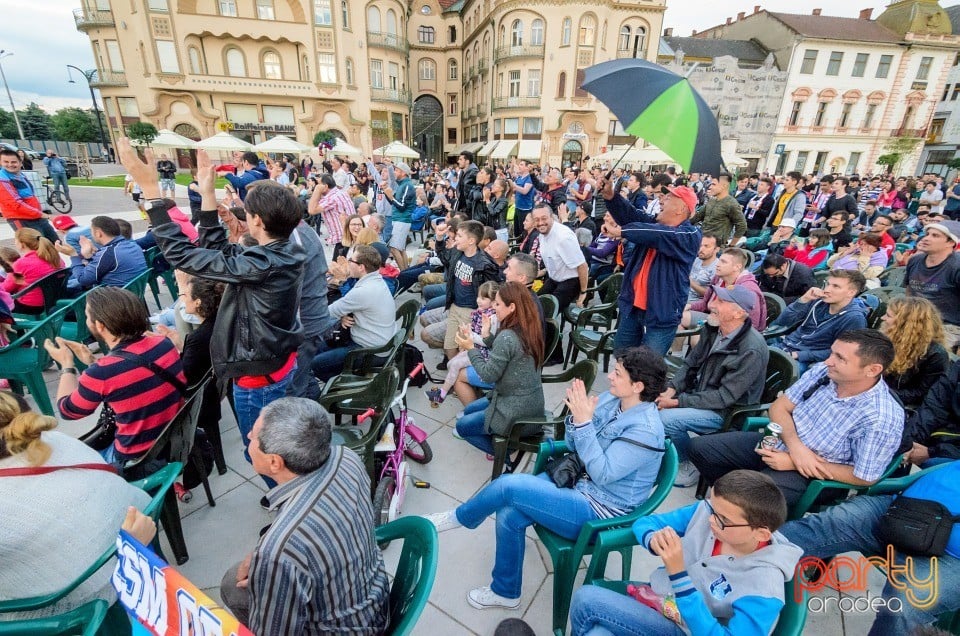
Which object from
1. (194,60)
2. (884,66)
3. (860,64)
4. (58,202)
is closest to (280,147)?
(58,202)

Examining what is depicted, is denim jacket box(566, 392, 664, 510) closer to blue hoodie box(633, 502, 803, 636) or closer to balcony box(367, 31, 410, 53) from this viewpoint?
blue hoodie box(633, 502, 803, 636)

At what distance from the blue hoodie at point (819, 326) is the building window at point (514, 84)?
111 ft

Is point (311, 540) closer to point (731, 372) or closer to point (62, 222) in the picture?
point (731, 372)

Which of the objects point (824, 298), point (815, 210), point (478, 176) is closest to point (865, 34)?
point (815, 210)

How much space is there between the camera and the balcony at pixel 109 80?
30047mm

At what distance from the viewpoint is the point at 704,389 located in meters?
3.20

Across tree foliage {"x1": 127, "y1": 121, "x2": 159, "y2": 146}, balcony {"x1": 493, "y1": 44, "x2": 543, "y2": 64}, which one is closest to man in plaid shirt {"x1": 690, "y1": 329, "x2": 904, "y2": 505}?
tree foliage {"x1": 127, "y1": 121, "x2": 159, "y2": 146}

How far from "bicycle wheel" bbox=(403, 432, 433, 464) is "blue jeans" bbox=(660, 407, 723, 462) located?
177cm

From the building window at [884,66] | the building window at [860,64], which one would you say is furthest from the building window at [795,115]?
the building window at [884,66]

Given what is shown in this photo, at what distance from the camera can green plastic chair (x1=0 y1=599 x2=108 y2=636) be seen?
1.51m

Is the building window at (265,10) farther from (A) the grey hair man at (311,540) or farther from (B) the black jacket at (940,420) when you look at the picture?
(B) the black jacket at (940,420)

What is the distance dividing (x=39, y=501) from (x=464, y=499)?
2.22m

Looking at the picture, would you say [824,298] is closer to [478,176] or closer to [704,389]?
[704,389]

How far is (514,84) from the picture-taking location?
110 feet
